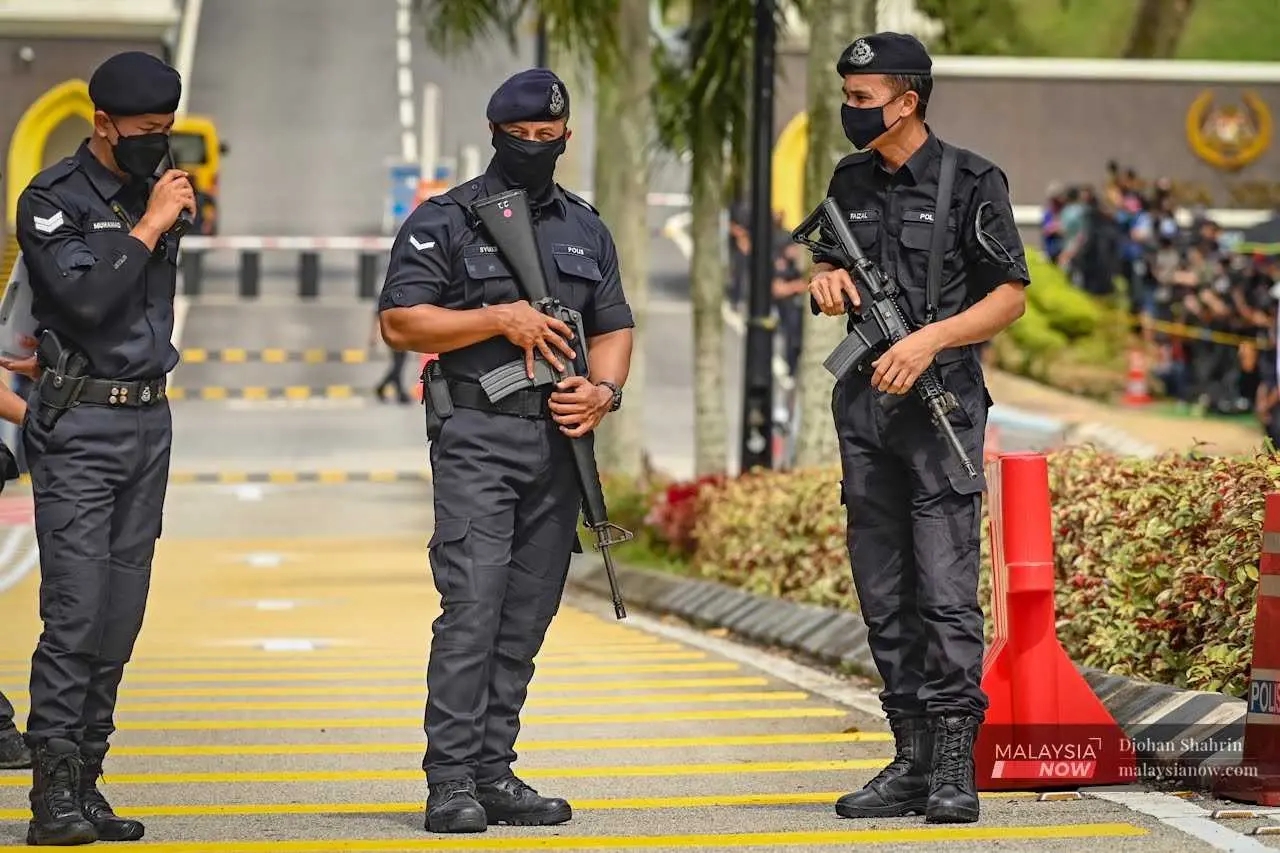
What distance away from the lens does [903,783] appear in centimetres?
700

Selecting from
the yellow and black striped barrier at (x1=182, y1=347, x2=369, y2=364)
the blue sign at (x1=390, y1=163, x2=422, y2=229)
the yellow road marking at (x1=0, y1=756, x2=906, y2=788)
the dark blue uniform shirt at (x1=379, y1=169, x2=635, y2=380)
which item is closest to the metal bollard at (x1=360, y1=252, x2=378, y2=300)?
the blue sign at (x1=390, y1=163, x2=422, y2=229)

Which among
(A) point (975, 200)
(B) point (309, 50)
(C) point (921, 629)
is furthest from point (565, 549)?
(B) point (309, 50)

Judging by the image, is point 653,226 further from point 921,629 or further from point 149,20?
point 921,629

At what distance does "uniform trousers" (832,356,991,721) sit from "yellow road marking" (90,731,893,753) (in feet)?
5.63

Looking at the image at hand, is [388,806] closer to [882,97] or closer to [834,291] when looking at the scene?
[834,291]

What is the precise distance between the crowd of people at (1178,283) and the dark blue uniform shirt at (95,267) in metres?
18.6

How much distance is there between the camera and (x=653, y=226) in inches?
1812

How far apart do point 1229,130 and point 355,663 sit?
29591 millimetres

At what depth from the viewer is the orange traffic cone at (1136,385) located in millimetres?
29297

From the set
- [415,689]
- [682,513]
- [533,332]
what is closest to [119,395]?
[533,332]

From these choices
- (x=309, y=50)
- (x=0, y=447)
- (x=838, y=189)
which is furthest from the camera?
(x=309, y=50)

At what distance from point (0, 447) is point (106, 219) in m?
1.35

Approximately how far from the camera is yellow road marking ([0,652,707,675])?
1193 cm

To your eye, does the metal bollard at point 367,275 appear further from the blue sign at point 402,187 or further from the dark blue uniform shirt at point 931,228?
the dark blue uniform shirt at point 931,228
